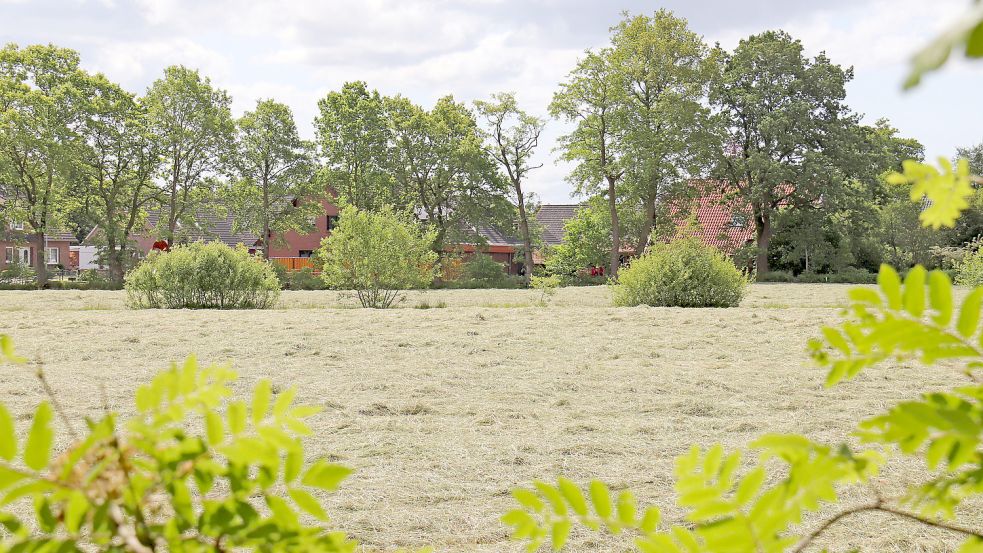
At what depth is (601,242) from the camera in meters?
44.7

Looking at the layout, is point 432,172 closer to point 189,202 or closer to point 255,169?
point 255,169

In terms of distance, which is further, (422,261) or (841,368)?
(422,261)

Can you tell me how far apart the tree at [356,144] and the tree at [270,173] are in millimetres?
1202

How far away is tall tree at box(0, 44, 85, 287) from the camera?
35500 mm

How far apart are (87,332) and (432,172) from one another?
105 ft

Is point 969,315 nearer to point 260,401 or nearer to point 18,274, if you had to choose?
point 260,401

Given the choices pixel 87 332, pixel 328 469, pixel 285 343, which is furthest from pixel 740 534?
pixel 87 332

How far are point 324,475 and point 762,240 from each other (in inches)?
1598

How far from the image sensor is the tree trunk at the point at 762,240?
38781 mm

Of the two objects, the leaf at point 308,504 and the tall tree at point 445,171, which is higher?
the tall tree at point 445,171

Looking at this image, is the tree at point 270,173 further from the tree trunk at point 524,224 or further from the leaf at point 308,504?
the leaf at point 308,504

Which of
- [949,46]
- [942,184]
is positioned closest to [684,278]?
[942,184]

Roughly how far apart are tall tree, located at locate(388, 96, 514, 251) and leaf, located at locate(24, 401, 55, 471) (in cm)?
4180

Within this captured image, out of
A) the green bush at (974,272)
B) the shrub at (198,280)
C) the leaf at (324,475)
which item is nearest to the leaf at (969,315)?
the leaf at (324,475)
